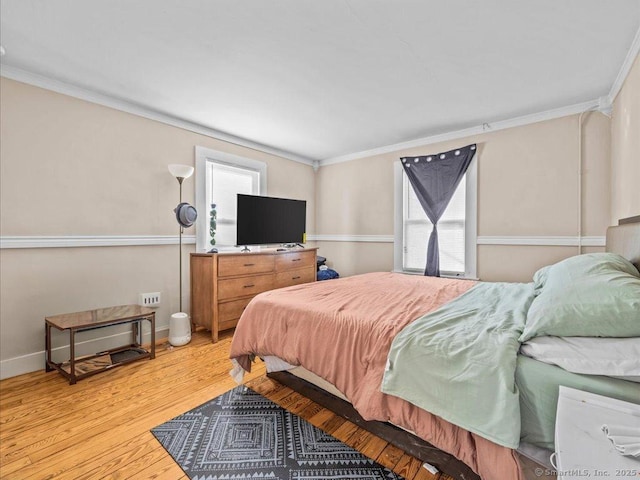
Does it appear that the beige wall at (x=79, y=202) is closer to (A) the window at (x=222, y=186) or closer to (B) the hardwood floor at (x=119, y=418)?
(A) the window at (x=222, y=186)

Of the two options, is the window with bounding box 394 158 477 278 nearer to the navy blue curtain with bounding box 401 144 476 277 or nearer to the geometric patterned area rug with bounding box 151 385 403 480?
the navy blue curtain with bounding box 401 144 476 277

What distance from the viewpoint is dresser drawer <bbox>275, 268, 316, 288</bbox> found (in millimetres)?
3668

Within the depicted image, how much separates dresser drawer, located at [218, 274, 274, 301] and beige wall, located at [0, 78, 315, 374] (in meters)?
0.55

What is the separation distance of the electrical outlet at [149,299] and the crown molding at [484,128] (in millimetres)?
3261

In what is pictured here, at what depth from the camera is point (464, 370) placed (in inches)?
43.7

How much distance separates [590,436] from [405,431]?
736 mm

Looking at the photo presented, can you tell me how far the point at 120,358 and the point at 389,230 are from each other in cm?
344

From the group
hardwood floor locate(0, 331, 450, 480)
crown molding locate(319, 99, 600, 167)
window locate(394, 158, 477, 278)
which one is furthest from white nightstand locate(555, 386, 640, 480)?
crown molding locate(319, 99, 600, 167)

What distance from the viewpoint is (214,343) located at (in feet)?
9.78

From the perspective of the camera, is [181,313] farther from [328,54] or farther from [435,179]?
[435,179]

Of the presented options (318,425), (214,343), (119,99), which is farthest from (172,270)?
(318,425)

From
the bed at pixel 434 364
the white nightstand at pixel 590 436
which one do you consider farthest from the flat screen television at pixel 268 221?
the white nightstand at pixel 590 436

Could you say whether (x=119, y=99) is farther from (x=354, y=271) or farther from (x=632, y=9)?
(x=632, y=9)

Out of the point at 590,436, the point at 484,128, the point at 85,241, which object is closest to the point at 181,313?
the point at 85,241
